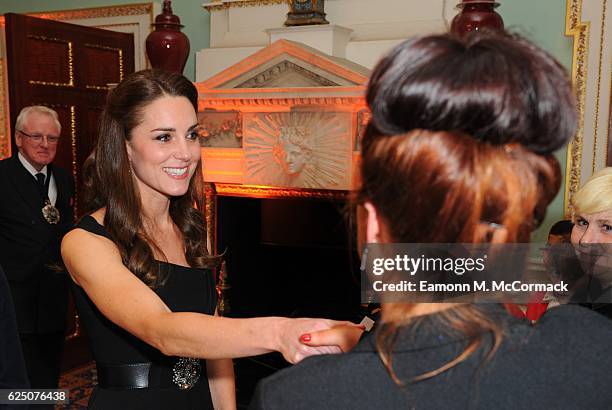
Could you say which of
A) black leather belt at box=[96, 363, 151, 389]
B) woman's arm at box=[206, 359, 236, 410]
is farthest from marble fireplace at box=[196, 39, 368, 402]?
black leather belt at box=[96, 363, 151, 389]

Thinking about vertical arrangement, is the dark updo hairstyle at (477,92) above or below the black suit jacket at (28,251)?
above

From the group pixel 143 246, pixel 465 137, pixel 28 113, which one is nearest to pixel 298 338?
pixel 465 137

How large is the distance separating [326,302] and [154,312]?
9.40 ft

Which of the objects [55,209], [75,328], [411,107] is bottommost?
[75,328]

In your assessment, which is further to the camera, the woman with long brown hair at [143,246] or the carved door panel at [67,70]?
the carved door panel at [67,70]

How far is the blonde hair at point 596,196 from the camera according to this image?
7.00 feet

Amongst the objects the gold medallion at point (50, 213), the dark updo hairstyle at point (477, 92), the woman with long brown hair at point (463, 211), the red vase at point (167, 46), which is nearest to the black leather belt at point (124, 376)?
the woman with long brown hair at point (463, 211)

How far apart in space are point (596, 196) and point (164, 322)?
159 centimetres

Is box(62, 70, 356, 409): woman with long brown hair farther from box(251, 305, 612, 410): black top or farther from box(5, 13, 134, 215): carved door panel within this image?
box(5, 13, 134, 215): carved door panel

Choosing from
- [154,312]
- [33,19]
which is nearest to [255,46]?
[33,19]

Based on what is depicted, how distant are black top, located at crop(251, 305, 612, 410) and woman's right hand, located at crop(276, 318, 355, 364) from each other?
38 centimetres

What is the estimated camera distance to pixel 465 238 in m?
0.73

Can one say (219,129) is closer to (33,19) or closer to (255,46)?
(255,46)

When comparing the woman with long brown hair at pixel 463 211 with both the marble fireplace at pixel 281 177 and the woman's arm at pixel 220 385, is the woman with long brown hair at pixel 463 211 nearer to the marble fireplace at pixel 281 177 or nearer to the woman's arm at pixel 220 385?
the woman's arm at pixel 220 385
